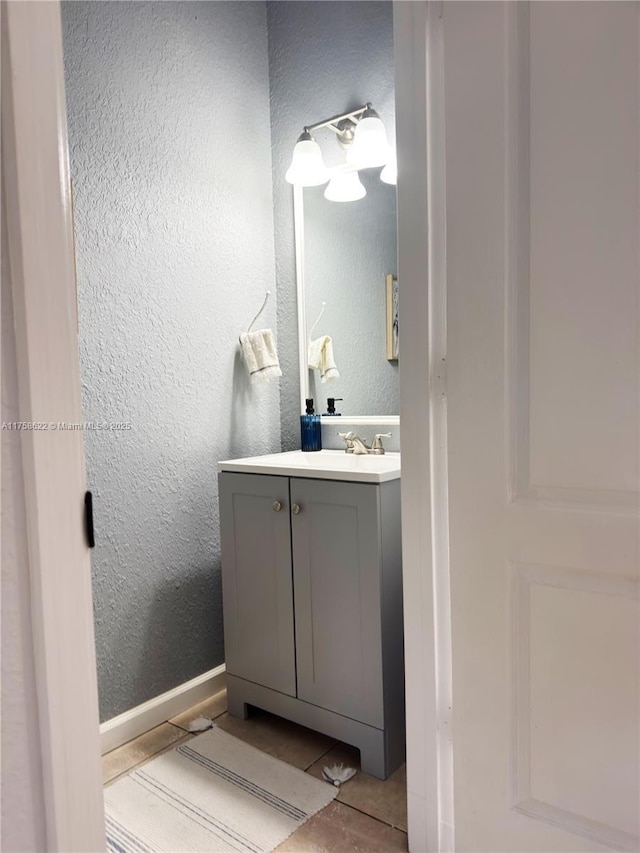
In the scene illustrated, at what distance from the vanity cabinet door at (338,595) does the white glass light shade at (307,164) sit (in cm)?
118

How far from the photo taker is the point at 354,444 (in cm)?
206

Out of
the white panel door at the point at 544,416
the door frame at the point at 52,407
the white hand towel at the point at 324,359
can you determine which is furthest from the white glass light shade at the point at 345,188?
the door frame at the point at 52,407

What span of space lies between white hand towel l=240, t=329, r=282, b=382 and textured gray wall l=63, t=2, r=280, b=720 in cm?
6

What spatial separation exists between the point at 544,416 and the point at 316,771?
1.25 m

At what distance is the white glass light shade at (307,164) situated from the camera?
2.11m

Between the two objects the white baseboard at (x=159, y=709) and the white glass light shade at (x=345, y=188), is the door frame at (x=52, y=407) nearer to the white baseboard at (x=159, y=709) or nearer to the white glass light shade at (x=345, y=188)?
the white baseboard at (x=159, y=709)

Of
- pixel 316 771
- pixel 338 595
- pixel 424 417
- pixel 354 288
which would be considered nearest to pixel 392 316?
pixel 354 288

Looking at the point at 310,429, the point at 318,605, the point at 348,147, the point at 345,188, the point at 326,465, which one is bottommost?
the point at 318,605

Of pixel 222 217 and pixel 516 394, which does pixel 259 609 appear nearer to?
pixel 516 394

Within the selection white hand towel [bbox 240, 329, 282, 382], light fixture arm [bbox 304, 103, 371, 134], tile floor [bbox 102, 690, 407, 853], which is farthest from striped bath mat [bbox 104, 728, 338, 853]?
light fixture arm [bbox 304, 103, 371, 134]

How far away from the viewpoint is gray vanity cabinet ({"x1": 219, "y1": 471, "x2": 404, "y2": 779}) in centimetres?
158

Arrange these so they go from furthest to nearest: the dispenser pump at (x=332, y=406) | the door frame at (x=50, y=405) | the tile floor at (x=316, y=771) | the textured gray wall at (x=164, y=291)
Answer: the dispenser pump at (x=332, y=406) < the textured gray wall at (x=164, y=291) < the tile floor at (x=316, y=771) < the door frame at (x=50, y=405)

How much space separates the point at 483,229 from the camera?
1130 millimetres

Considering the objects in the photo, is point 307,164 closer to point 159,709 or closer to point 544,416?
point 544,416
